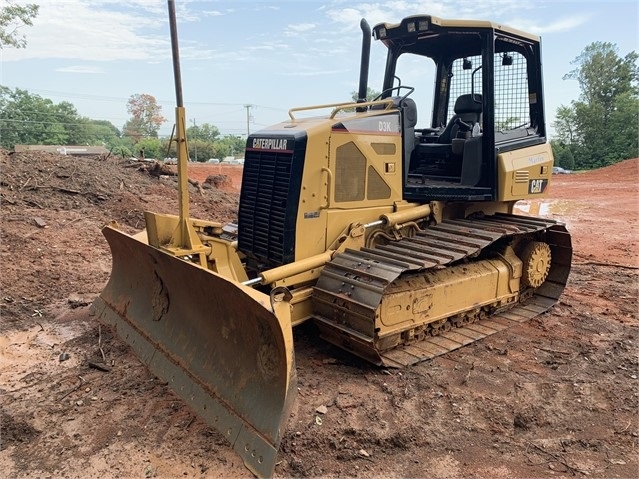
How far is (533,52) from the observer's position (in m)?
5.79

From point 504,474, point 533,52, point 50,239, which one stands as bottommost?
point 504,474

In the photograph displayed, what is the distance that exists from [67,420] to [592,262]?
311 inches

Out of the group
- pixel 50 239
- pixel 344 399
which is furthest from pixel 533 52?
pixel 50 239

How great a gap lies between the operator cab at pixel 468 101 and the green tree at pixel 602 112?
35.0m

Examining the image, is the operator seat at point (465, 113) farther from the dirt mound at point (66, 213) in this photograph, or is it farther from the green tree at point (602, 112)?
the green tree at point (602, 112)

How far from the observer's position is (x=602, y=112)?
3906 cm

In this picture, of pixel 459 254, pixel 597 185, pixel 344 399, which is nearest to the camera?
pixel 344 399

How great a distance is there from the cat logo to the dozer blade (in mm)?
3633

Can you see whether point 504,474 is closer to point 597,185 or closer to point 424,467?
point 424,467

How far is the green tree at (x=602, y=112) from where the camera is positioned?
3672cm

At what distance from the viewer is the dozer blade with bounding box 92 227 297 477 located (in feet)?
10.7

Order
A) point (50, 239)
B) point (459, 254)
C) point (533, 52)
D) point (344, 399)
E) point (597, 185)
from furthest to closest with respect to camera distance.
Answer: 1. point (597, 185)
2. point (50, 239)
3. point (533, 52)
4. point (459, 254)
5. point (344, 399)

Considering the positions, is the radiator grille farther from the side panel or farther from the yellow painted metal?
the side panel

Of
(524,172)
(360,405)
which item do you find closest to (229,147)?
(524,172)
